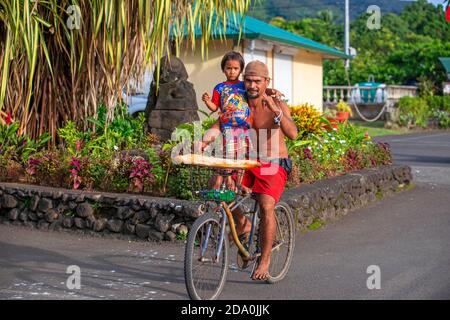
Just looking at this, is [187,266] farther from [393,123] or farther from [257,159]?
[393,123]

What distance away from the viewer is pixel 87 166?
980 cm

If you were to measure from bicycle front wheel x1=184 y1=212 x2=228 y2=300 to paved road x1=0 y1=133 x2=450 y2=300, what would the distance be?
0.33 meters

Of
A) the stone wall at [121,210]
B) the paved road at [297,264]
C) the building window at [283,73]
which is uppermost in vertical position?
the building window at [283,73]

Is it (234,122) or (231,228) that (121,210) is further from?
(231,228)

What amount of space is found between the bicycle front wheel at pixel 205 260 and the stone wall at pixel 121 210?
2218 mm

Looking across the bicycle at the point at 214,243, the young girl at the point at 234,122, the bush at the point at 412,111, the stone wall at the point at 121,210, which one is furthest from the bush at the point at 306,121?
the bush at the point at 412,111

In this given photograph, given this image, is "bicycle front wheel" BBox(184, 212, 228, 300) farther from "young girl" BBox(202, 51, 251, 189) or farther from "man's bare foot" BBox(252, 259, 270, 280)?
"young girl" BBox(202, 51, 251, 189)

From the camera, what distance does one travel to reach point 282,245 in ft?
23.5

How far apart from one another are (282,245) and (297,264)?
0.61 metres

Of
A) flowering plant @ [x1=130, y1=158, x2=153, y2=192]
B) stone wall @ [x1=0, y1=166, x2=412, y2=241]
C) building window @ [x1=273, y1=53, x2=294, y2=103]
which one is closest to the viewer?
stone wall @ [x1=0, y1=166, x2=412, y2=241]

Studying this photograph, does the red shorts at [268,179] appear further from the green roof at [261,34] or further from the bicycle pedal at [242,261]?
the green roof at [261,34]

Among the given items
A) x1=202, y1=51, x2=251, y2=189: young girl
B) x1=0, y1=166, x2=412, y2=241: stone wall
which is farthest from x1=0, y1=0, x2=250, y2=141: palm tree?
x1=202, y1=51, x2=251, y2=189: young girl

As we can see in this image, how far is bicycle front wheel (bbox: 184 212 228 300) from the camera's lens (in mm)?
5855

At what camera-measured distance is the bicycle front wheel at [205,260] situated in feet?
19.2
